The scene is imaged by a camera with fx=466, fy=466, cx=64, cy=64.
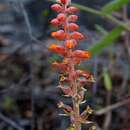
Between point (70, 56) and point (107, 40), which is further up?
point (107, 40)

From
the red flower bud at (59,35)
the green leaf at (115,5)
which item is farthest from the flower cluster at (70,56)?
the green leaf at (115,5)

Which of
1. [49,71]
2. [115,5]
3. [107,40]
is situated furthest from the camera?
[49,71]

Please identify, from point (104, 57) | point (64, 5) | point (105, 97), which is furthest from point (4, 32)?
point (64, 5)

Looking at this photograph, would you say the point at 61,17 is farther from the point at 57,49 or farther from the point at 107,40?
the point at 107,40

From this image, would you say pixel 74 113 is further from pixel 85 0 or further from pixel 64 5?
pixel 85 0

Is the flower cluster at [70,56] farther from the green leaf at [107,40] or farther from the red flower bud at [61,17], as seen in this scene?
the green leaf at [107,40]

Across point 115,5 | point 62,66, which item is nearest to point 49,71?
point 115,5

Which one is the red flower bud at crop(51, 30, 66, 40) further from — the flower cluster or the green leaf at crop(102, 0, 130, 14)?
the green leaf at crop(102, 0, 130, 14)

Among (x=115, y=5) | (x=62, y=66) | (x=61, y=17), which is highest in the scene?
(x=115, y=5)
